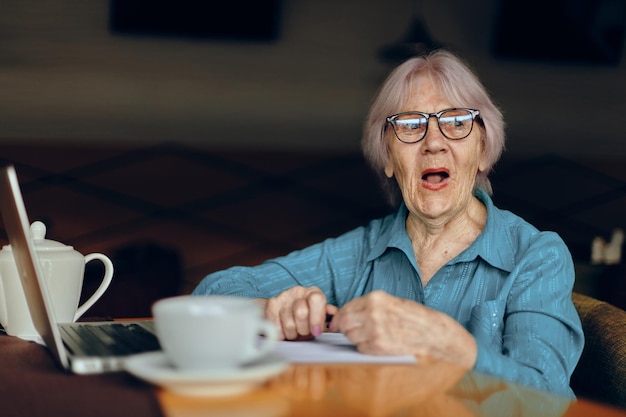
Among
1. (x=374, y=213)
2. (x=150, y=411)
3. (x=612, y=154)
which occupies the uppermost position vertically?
(x=150, y=411)

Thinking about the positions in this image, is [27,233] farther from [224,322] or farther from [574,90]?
[574,90]

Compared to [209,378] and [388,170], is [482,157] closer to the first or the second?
[388,170]

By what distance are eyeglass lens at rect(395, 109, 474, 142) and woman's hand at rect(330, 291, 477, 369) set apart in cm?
56

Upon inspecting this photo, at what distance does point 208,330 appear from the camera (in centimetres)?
71

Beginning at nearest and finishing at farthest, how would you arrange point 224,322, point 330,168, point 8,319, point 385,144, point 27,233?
point 224,322 → point 27,233 → point 8,319 → point 385,144 → point 330,168

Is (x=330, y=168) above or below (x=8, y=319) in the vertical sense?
below

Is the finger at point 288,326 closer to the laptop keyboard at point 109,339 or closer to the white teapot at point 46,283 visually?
the laptop keyboard at point 109,339

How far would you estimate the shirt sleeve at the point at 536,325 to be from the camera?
43.7 inches

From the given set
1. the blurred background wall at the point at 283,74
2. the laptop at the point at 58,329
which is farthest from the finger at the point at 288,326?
the blurred background wall at the point at 283,74

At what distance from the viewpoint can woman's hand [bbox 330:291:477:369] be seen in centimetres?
96

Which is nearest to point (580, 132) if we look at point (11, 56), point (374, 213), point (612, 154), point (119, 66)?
point (612, 154)

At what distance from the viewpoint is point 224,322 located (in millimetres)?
707

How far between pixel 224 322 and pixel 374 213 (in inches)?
127

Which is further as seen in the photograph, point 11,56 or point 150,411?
point 11,56
